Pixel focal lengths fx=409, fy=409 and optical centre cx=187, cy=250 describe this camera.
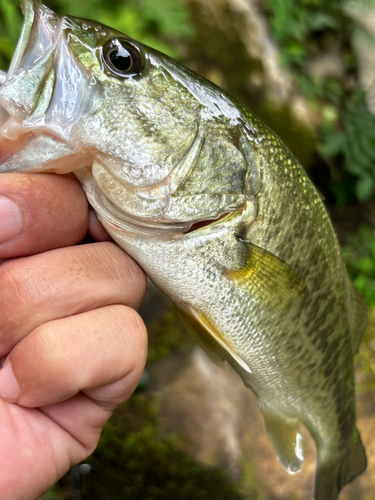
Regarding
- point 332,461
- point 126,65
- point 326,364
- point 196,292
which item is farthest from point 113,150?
point 332,461

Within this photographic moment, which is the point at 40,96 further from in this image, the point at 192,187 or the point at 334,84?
the point at 334,84

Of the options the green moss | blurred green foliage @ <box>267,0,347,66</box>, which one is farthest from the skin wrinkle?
blurred green foliage @ <box>267,0,347,66</box>

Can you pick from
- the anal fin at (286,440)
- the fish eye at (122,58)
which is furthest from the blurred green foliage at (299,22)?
the anal fin at (286,440)

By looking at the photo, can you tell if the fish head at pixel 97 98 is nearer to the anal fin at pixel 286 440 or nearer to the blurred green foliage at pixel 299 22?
the anal fin at pixel 286 440

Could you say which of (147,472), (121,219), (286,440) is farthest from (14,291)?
(147,472)

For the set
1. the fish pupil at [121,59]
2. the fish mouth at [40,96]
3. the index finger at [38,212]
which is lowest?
the index finger at [38,212]

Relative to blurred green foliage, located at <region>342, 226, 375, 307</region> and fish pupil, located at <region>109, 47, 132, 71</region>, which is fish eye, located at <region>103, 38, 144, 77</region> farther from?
blurred green foliage, located at <region>342, 226, 375, 307</region>

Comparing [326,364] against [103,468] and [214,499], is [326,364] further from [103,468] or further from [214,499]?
[103,468]

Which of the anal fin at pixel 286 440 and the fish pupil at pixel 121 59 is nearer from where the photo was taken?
the fish pupil at pixel 121 59
